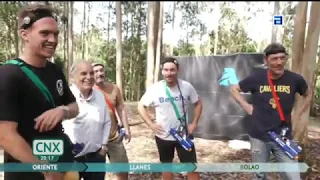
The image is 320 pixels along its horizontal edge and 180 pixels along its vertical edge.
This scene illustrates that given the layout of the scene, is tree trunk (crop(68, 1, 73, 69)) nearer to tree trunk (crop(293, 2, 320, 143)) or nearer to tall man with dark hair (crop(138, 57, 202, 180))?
tall man with dark hair (crop(138, 57, 202, 180))

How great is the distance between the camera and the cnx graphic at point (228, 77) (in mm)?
2889

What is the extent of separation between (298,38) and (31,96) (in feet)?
5.28

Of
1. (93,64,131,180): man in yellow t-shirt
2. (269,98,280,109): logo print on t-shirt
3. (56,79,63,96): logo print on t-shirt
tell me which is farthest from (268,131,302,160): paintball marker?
(56,79,63,96): logo print on t-shirt

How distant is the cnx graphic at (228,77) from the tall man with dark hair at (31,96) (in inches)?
83.6

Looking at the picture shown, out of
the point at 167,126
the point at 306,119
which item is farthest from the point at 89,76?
the point at 306,119

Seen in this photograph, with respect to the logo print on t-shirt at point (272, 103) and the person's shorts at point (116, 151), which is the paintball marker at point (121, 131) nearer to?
the person's shorts at point (116, 151)

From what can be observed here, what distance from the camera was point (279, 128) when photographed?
61.8 inches

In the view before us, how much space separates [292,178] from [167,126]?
2.08 feet

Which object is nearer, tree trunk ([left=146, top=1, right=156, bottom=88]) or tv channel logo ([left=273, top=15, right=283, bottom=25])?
tv channel logo ([left=273, top=15, right=283, bottom=25])

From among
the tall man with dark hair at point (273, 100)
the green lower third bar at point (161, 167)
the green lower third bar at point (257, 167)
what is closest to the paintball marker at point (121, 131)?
the green lower third bar at point (161, 167)

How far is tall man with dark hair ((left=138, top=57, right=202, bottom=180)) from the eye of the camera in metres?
1.82

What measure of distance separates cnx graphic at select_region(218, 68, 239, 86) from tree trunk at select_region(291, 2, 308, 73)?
83 cm

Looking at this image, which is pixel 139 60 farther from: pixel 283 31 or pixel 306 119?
pixel 306 119

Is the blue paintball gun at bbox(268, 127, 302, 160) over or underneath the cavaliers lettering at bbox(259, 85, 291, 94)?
underneath
